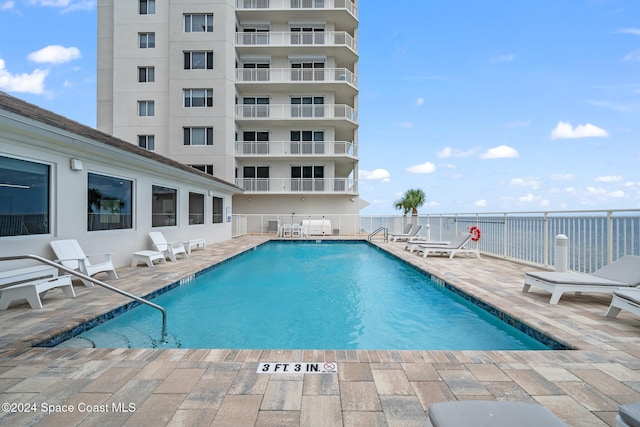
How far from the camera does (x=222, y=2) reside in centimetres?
2027

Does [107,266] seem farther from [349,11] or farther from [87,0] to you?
[87,0]

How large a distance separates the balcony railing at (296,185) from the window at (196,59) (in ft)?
22.6

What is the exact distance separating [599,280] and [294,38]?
2135 centimetres

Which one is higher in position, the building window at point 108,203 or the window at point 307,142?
the window at point 307,142

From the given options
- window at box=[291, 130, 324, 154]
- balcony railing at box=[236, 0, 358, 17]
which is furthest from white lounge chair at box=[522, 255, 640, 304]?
balcony railing at box=[236, 0, 358, 17]

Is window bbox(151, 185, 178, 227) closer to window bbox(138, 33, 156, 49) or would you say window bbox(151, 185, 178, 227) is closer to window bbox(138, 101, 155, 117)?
window bbox(138, 101, 155, 117)

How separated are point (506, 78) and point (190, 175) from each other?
16874 millimetres

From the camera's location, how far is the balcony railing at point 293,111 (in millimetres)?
21406

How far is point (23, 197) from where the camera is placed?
5453 mm

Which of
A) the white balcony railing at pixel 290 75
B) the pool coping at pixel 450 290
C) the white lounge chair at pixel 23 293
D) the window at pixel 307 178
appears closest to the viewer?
the pool coping at pixel 450 290

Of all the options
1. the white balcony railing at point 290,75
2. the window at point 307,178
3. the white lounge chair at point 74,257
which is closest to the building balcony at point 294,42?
the white balcony railing at point 290,75

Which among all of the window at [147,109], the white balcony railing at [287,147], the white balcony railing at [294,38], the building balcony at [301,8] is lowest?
the white balcony railing at [287,147]

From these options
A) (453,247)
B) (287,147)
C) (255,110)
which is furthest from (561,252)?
(255,110)

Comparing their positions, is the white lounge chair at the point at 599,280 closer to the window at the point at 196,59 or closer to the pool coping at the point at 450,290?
the pool coping at the point at 450,290
